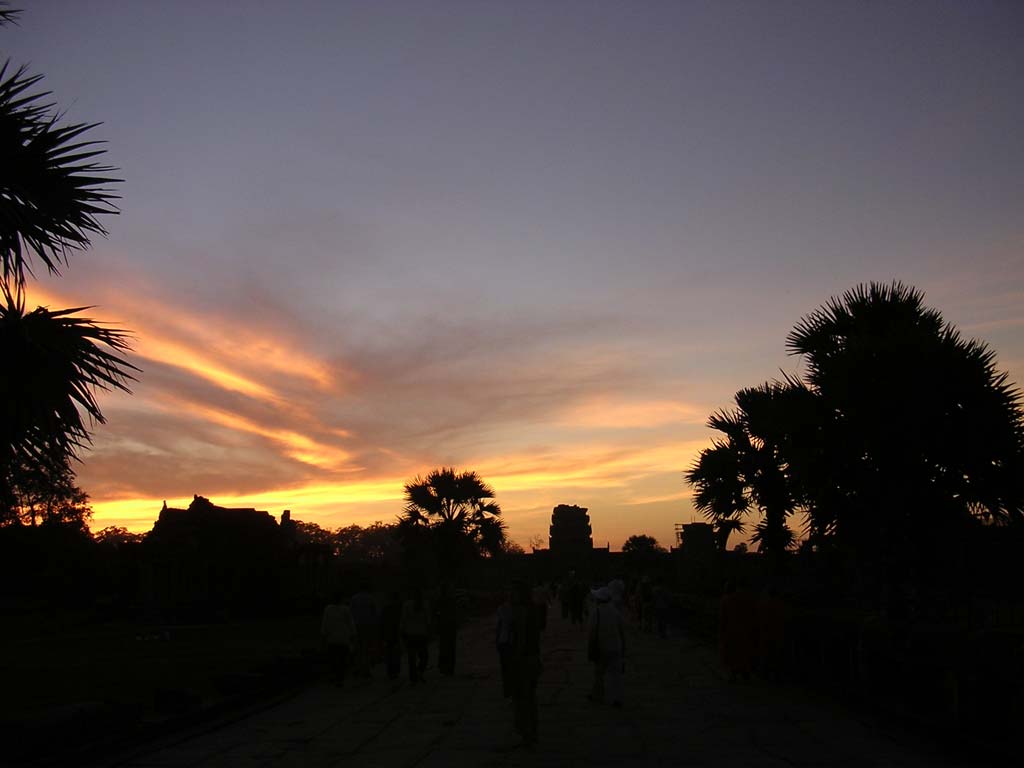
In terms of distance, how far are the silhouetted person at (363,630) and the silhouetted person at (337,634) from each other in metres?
0.69

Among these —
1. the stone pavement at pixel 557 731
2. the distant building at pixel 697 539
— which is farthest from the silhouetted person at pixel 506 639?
the distant building at pixel 697 539

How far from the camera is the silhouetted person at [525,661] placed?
35.9 feet

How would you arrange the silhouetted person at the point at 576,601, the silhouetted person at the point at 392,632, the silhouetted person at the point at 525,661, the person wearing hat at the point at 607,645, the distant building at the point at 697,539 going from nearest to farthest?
the silhouetted person at the point at 525,661
the person wearing hat at the point at 607,645
the silhouetted person at the point at 392,632
the silhouetted person at the point at 576,601
the distant building at the point at 697,539

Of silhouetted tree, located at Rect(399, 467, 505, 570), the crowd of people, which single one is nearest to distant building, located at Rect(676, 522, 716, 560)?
silhouetted tree, located at Rect(399, 467, 505, 570)

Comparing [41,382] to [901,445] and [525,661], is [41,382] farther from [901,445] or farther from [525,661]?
[901,445]

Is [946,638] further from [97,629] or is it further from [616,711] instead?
[97,629]

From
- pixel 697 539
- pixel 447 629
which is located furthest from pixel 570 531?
pixel 447 629

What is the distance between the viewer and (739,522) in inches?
1182

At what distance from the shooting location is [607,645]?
1462 cm

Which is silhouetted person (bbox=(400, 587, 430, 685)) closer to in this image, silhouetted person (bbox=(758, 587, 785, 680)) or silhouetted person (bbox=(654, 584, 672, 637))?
silhouetted person (bbox=(758, 587, 785, 680))

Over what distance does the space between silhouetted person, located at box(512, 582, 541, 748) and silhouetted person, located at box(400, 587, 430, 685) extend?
562 cm

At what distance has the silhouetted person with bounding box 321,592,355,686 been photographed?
58.1 ft

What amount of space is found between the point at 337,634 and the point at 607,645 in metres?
5.28

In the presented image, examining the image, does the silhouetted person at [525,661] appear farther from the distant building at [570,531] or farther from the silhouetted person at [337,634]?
the distant building at [570,531]
